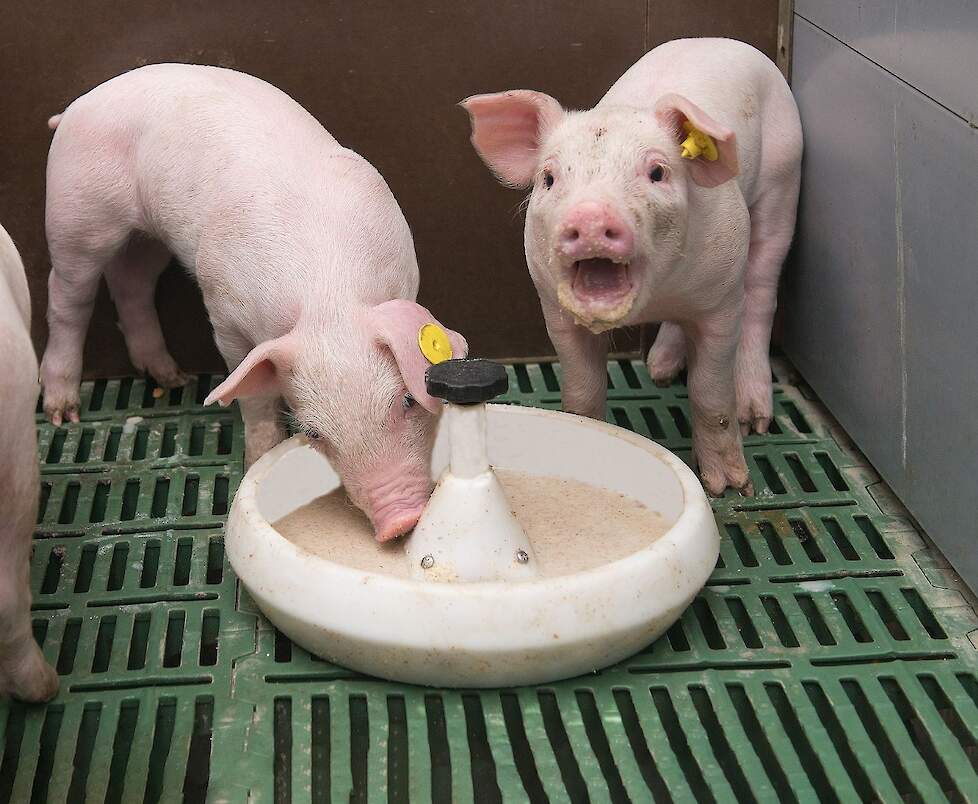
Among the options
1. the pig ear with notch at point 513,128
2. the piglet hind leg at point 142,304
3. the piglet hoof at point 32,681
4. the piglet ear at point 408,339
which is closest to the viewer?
the piglet hoof at point 32,681

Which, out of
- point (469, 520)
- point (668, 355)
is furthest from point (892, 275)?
point (469, 520)

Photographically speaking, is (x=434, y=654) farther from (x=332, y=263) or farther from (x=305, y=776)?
(x=332, y=263)

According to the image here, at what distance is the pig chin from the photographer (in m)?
2.79

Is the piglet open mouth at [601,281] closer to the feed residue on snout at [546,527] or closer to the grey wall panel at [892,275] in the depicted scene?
the feed residue on snout at [546,527]

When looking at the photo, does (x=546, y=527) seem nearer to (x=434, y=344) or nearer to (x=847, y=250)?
(x=434, y=344)

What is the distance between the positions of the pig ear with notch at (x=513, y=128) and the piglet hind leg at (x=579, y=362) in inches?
13.6

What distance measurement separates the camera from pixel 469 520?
278 cm

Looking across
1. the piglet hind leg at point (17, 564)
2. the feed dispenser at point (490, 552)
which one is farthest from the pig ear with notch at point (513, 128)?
the piglet hind leg at point (17, 564)

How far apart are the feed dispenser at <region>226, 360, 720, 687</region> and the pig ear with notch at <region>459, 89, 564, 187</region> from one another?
0.58 m

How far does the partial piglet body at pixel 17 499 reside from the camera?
2371 mm

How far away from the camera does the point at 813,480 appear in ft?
11.7

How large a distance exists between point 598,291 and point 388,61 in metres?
1.50

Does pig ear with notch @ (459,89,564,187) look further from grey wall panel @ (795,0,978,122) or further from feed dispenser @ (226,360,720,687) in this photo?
grey wall panel @ (795,0,978,122)

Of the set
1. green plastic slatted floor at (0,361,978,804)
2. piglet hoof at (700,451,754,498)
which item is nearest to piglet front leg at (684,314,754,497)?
piglet hoof at (700,451,754,498)
